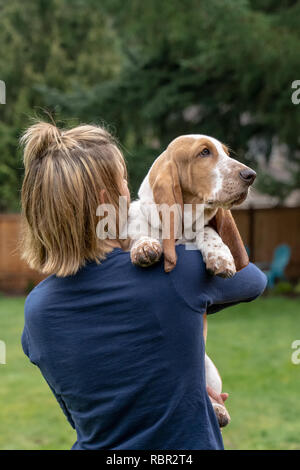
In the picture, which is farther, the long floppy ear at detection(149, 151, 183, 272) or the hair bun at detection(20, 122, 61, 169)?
the long floppy ear at detection(149, 151, 183, 272)

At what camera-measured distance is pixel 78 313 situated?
179cm

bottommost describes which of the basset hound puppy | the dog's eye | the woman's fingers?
the woman's fingers

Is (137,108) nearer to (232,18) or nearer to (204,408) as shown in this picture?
(232,18)

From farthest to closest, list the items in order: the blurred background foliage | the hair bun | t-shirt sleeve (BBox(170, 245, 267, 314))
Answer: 1. the blurred background foliage
2. the hair bun
3. t-shirt sleeve (BBox(170, 245, 267, 314))

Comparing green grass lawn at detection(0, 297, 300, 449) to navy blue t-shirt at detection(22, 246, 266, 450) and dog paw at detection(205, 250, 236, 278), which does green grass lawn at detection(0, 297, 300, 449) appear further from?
dog paw at detection(205, 250, 236, 278)

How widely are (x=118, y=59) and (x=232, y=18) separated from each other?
1177 centimetres

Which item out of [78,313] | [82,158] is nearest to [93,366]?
[78,313]

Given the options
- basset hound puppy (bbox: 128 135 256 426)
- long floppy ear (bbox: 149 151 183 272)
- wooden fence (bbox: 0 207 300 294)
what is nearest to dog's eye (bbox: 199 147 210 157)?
basset hound puppy (bbox: 128 135 256 426)

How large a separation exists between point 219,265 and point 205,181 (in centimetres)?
47

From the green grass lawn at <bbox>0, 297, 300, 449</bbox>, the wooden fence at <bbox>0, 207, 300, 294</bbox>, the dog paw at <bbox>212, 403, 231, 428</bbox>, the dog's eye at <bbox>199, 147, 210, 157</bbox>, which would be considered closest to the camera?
the dog paw at <bbox>212, 403, 231, 428</bbox>

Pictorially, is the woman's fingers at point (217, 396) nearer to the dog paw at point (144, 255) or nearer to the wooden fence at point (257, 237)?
the dog paw at point (144, 255)

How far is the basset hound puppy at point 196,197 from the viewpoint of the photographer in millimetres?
2100

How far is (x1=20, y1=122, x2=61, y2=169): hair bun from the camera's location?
1.85m

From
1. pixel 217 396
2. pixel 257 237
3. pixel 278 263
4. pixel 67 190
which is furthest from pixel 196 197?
pixel 257 237
